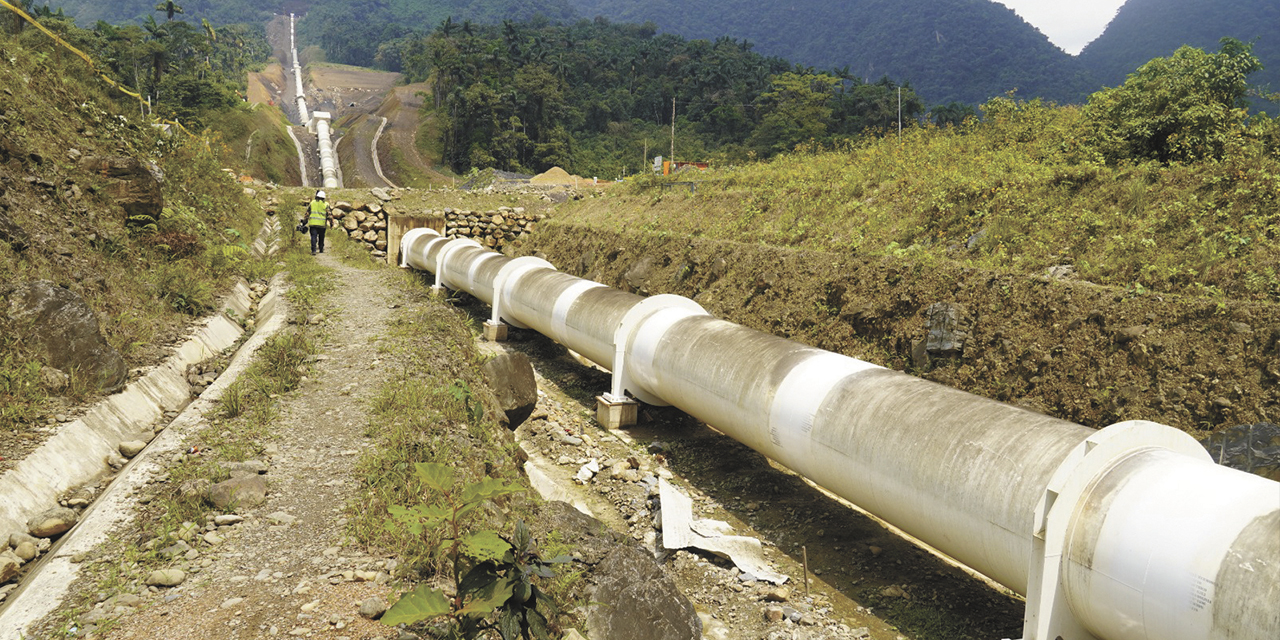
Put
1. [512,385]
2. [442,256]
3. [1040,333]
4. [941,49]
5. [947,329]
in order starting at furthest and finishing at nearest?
[941,49] → [442,256] → [512,385] → [947,329] → [1040,333]

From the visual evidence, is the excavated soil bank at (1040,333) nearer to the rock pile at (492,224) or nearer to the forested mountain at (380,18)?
the rock pile at (492,224)

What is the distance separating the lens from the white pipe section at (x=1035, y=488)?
3170mm

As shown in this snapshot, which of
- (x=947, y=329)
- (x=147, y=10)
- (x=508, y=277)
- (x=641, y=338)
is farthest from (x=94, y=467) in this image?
(x=147, y=10)

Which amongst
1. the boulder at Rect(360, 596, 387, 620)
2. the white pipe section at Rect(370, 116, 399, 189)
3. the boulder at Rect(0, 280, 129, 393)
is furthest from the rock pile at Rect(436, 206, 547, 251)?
the white pipe section at Rect(370, 116, 399, 189)

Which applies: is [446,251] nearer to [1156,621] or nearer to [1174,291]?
[1174,291]

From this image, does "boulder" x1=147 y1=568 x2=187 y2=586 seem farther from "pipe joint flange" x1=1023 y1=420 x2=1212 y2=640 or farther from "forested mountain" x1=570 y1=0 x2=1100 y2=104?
"forested mountain" x1=570 y1=0 x2=1100 y2=104

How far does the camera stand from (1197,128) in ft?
29.6

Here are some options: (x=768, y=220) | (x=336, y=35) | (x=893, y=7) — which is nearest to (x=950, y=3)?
(x=893, y=7)

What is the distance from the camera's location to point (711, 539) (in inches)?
233

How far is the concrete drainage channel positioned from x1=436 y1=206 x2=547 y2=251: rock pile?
44.4ft

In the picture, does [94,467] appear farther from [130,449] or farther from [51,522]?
[51,522]

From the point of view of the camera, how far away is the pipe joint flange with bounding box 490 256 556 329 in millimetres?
11992

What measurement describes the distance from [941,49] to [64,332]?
173m

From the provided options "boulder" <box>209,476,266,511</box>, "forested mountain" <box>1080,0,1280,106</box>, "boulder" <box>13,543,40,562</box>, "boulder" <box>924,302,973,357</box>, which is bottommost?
"boulder" <box>13,543,40,562</box>
